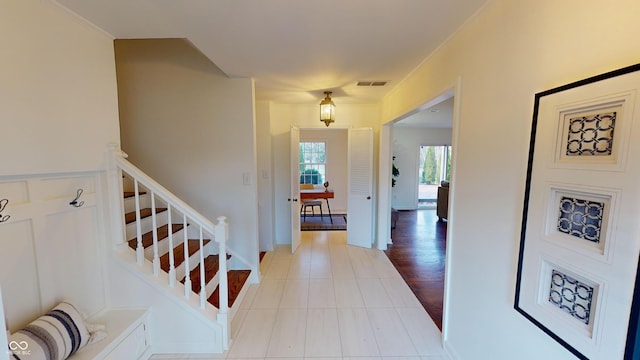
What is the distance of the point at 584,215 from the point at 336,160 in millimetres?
6433

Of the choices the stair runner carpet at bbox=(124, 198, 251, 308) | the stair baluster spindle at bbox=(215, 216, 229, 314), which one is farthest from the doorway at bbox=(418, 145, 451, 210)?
the stair baluster spindle at bbox=(215, 216, 229, 314)

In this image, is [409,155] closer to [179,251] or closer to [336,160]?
[336,160]

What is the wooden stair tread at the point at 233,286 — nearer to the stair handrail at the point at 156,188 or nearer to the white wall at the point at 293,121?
the stair handrail at the point at 156,188

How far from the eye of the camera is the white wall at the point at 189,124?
282 centimetres

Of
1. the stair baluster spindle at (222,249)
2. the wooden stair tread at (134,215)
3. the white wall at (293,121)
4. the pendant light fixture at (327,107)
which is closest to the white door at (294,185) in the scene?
the white wall at (293,121)

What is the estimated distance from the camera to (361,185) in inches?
165

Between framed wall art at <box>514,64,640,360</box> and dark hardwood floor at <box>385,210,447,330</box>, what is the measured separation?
151 centimetres

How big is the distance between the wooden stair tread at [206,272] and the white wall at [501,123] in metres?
2.11

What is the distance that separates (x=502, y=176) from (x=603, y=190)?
520 millimetres

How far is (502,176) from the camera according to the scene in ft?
4.55

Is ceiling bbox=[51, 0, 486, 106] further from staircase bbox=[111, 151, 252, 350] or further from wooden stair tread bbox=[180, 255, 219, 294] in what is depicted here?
wooden stair tread bbox=[180, 255, 219, 294]

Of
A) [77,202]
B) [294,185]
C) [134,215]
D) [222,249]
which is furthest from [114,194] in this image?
[294,185]

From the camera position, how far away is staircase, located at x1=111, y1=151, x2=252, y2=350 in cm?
195

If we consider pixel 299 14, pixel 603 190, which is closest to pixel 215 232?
pixel 299 14
